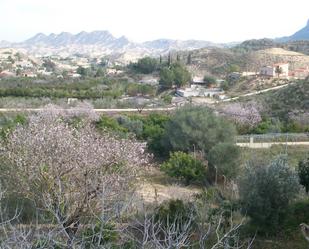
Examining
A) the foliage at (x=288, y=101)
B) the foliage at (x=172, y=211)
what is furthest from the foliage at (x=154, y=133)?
the foliage at (x=172, y=211)

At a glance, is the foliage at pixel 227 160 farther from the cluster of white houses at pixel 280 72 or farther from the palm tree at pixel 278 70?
the palm tree at pixel 278 70

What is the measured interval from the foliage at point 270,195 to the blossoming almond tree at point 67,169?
3.32 m

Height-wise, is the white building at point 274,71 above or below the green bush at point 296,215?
below

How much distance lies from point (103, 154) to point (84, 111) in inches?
816

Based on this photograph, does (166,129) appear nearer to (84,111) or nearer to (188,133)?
(188,133)

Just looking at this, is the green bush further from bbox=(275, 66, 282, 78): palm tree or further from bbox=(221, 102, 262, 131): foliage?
bbox=(275, 66, 282, 78): palm tree

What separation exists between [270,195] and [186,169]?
8502 mm

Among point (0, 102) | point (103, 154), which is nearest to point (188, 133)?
point (103, 154)

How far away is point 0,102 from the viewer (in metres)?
43.7

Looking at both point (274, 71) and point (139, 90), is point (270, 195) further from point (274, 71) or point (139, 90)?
point (274, 71)

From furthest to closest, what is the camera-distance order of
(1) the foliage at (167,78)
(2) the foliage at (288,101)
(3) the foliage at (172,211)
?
(1) the foliage at (167,78) < (2) the foliage at (288,101) < (3) the foliage at (172,211)

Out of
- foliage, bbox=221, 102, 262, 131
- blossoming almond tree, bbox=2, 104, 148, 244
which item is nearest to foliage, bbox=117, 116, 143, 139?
foliage, bbox=221, 102, 262, 131

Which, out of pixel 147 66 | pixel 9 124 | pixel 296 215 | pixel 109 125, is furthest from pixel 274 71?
pixel 296 215

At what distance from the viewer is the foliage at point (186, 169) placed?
19.9 meters
